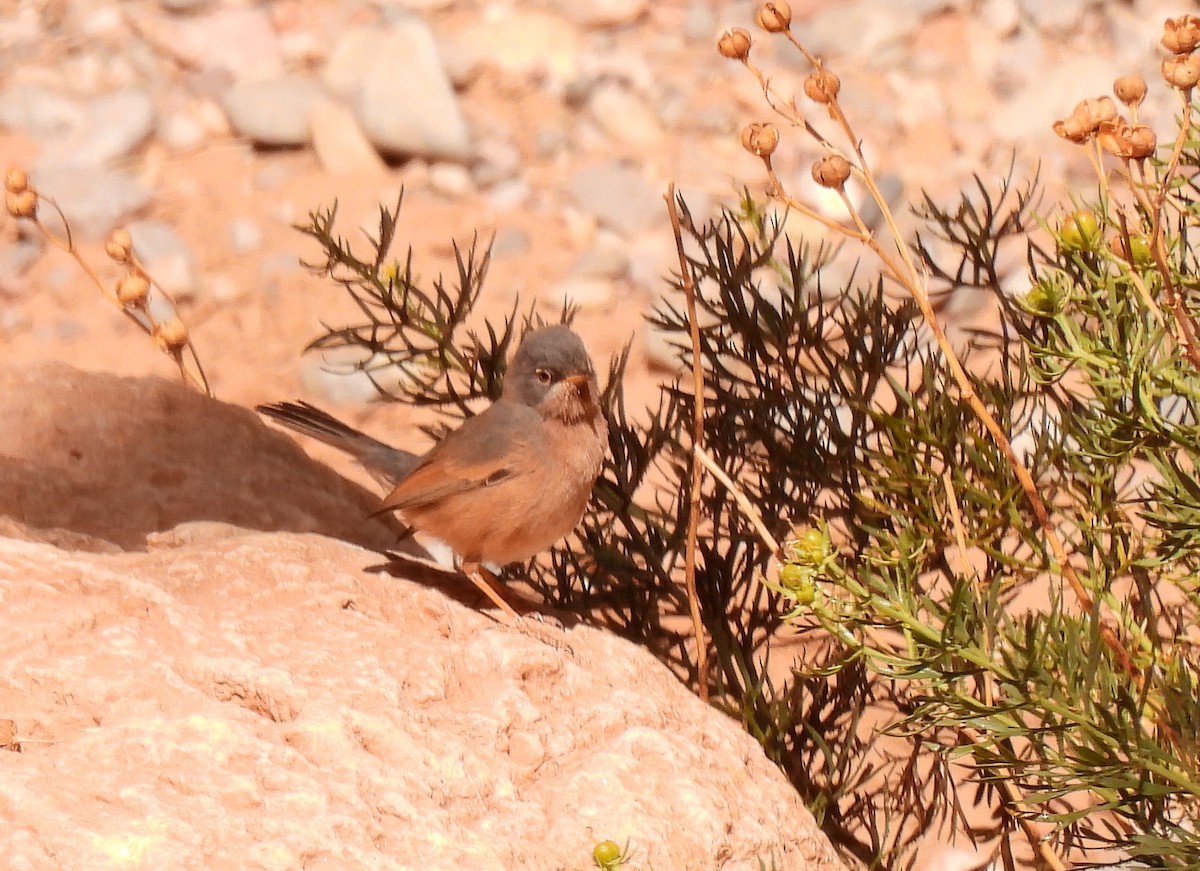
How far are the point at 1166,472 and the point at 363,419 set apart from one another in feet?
11.9

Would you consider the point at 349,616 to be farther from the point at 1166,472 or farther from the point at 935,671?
the point at 1166,472

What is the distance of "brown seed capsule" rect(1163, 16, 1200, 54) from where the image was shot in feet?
5.91

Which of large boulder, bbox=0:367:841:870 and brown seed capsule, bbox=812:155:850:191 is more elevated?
brown seed capsule, bbox=812:155:850:191

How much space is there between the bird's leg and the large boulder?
36mm

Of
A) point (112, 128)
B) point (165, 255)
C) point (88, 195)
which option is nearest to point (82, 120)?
point (112, 128)

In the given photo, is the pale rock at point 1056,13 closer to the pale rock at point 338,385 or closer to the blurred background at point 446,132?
the blurred background at point 446,132

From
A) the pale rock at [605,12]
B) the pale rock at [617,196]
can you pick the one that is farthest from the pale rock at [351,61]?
the pale rock at [617,196]

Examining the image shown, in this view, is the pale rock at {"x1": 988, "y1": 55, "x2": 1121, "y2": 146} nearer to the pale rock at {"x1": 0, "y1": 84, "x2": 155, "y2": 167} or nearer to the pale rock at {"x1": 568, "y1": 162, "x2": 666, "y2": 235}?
the pale rock at {"x1": 568, "y1": 162, "x2": 666, "y2": 235}

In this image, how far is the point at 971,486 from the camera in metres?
2.34

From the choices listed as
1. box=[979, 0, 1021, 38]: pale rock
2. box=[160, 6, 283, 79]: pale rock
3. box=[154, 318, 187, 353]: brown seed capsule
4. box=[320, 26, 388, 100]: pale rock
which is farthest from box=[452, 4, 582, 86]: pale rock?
box=[154, 318, 187, 353]: brown seed capsule

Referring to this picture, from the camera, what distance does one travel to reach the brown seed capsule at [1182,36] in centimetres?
180

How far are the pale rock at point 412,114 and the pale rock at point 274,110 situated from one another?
267mm

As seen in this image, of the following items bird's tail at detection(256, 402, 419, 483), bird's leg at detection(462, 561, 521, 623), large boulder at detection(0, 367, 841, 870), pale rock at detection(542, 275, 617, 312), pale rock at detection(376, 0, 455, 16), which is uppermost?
pale rock at detection(376, 0, 455, 16)

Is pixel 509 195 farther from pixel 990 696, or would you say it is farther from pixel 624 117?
pixel 990 696
